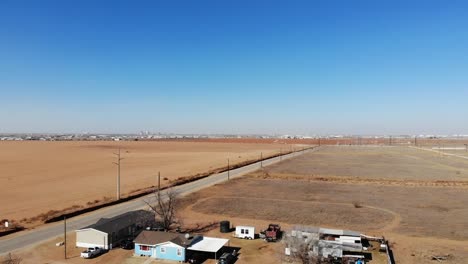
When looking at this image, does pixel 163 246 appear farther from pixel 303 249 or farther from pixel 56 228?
pixel 56 228

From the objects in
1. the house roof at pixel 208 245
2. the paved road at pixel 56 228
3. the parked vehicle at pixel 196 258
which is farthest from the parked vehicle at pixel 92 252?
the house roof at pixel 208 245

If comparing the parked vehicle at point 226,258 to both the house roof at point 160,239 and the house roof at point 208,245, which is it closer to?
the house roof at point 208,245

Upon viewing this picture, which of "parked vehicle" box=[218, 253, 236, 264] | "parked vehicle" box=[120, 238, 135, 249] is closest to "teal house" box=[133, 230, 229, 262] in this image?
"parked vehicle" box=[218, 253, 236, 264]

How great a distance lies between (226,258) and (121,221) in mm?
11966

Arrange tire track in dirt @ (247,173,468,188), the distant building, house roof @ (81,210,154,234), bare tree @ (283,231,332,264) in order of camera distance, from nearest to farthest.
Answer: bare tree @ (283,231,332,264)
the distant building
house roof @ (81,210,154,234)
tire track in dirt @ (247,173,468,188)

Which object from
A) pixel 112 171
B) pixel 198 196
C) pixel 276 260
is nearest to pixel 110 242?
pixel 276 260

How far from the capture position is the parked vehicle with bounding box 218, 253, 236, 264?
27.8 metres

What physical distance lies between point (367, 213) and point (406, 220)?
4834 millimetres

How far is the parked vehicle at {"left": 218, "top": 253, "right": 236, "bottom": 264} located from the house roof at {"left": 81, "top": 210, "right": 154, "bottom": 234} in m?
10.6

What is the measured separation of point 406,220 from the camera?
42438mm

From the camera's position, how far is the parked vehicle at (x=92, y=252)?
2916cm

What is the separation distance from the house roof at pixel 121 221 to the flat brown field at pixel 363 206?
290 inches

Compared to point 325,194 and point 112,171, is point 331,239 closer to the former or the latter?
point 325,194

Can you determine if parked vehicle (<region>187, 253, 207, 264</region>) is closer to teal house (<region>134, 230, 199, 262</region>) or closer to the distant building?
teal house (<region>134, 230, 199, 262</region>)
